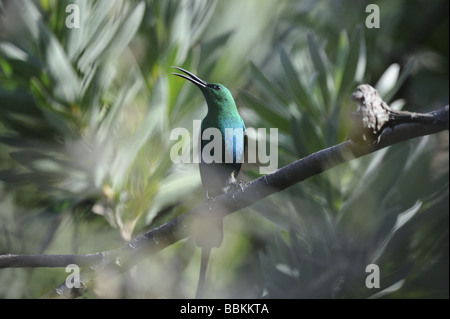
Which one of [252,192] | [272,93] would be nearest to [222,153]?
[272,93]

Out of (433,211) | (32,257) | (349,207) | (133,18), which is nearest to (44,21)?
(133,18)

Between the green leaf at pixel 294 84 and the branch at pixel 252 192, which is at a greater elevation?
the green leaf at pixel 294 84

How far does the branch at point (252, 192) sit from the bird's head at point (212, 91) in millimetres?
128

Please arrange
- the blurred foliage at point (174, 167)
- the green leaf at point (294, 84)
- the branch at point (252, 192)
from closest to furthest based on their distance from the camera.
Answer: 1. the branch at point (252, 192)
2. the blurred foliage at point (174, 167)
3. the green leaf at point (294, 84)

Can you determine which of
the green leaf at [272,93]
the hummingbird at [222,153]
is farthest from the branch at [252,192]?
the green leaf at [272,93]

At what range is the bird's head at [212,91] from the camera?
0.56 m

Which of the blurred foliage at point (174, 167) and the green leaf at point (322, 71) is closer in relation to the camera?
the blurred foliage at point (174, 167)

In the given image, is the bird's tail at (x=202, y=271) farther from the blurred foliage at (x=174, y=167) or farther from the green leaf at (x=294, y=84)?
the green leaf at (x=294, y=84)

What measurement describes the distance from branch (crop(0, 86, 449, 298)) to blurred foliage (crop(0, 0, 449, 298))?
0.05 metres

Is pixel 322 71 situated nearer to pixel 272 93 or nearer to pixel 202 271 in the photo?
pixel 272 93

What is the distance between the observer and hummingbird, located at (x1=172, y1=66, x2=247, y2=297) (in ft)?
1.82

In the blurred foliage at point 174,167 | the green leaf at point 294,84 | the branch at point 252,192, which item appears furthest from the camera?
the green leaf at point 294,84

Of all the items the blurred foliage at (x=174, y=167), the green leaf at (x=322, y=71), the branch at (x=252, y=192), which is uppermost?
the green leaf at (x=322, y=71)
